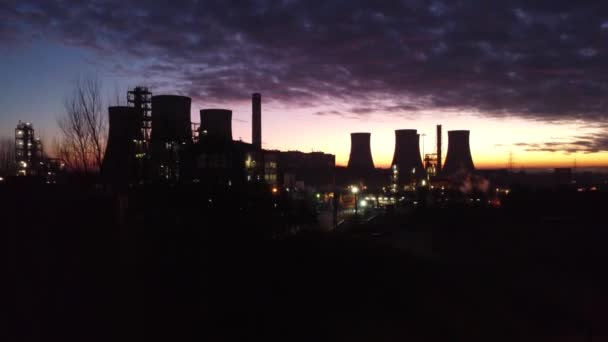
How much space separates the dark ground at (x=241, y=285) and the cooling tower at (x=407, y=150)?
92.5 feet

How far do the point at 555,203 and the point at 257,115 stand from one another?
77.6 ft

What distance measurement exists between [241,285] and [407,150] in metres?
35.4

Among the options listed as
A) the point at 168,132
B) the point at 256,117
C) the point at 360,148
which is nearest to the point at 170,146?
the point at 168,132

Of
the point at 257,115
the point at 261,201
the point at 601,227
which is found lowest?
the point at 601,227

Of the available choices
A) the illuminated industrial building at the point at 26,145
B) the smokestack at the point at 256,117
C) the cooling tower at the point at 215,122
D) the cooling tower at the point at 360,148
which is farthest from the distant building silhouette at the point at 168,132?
the illuminated industrial building at the point at 26,145

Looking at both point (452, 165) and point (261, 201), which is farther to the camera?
point (452, 165)

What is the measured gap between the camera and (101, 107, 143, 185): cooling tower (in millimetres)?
21750

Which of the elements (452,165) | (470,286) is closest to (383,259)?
(470,286)

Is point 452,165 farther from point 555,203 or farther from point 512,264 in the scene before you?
point 512,264

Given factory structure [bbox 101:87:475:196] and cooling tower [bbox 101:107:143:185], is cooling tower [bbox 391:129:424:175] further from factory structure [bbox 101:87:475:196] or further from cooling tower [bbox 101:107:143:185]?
cooling tower [bbox 101:107:143:185]

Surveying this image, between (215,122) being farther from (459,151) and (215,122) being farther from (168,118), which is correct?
(459,151)

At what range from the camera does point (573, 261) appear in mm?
13234

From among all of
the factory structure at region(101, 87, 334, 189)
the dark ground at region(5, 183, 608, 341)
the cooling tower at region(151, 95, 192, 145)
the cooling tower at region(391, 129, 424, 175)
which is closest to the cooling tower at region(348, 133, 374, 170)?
the cooling tower at region(391, 129, 424, 175)

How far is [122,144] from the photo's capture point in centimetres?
2453
